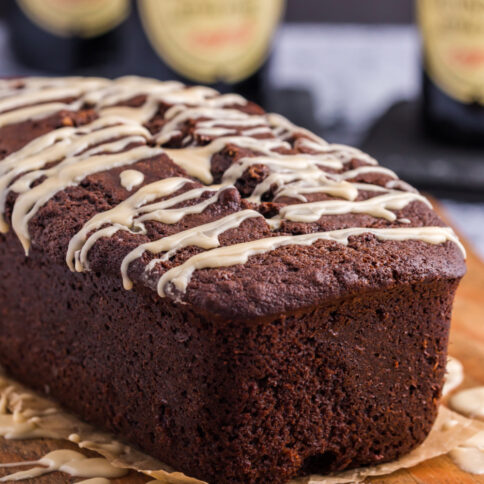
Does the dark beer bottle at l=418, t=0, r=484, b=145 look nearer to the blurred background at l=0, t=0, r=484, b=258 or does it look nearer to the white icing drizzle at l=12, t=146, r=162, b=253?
the blurred background at l=0, t=0, r=484, b=258

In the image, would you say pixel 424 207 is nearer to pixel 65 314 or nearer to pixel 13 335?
pixel 65 314

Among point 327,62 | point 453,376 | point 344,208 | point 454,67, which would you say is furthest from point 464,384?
point 327,62

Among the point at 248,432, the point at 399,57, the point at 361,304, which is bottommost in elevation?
the point at 399,57

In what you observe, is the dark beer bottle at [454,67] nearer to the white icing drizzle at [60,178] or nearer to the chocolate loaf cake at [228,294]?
the chocolate loaf cake at [228,294]

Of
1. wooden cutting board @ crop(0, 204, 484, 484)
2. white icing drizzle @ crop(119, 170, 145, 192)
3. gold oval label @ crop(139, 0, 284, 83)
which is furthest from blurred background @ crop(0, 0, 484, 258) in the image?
white icing drizzle @ crop(119, 170, 145, 192)

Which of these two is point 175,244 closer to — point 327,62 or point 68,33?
point 68,33

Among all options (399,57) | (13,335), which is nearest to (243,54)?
(399,57)

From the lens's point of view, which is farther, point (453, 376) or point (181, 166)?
point (453, 376)
